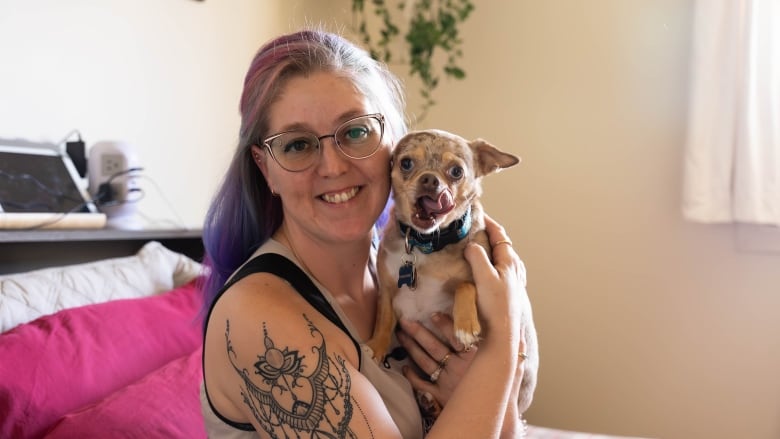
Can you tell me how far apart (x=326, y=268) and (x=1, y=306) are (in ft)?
2.13

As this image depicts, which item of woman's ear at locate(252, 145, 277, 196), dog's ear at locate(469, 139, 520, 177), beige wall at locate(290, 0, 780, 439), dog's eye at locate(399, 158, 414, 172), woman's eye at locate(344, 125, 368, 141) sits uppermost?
woman's eye at locate(344, 125, 368, 141)

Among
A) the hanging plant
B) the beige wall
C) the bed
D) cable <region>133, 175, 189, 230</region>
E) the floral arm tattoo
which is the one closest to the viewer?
the floral arm tattoo

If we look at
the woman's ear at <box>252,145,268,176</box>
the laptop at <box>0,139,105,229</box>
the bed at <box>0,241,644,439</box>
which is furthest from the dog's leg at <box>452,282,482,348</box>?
the laptop at <box>0,139,105,229</box>

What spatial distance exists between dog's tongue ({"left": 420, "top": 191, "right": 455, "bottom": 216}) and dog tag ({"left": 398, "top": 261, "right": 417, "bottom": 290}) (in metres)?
0.13

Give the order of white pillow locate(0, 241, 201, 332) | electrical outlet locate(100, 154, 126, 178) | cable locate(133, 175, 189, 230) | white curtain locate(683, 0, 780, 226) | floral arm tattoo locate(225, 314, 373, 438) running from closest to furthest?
floral arm tattoo locate(225, 314, 373, 438) < white pillow locate(0, 241, 201, 332) < electrical outlet locate(100, 154, 126, 178) < cable locate(133, 175, 189, 230) < white curtain locate(683, 0, 780, 226)

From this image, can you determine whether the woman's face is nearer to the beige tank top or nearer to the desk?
the beige tank top

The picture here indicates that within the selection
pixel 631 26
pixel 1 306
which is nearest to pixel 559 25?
pixel 631 26

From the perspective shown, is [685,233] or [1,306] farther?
[685,233]

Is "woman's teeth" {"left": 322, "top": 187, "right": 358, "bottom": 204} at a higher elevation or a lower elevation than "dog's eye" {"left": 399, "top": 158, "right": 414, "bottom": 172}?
lower

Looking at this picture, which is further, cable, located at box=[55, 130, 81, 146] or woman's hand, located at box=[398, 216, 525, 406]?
cable, located at box=[55, 130, 81, 146]

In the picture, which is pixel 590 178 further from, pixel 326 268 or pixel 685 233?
pixel 326 268

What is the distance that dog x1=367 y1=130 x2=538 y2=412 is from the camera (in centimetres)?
124

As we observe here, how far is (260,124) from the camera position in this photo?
3.98ft

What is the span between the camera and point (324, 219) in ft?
3.96
